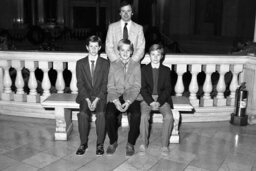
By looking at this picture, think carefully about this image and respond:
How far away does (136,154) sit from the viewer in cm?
427

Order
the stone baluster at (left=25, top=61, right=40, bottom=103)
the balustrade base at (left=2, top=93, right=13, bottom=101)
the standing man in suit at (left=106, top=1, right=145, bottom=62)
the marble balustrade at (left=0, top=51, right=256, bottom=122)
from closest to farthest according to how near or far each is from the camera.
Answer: the standing man in suit at (left=106, top=1, right=145, bottom=62) < the marble balustrade at (left=0, top=51, right=256, bottom=122) < the stone baluster at (left=25, top=61, right=40, bottom=103) < the balustrade base at (left=2, top=93, right=13, bottom=101)

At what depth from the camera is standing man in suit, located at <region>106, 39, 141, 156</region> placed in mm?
4262

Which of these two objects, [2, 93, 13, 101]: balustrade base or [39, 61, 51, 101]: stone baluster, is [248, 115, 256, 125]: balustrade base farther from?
[2, 93, 13, 101]: balustrade base

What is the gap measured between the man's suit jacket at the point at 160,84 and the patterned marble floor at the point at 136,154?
2.54 feet

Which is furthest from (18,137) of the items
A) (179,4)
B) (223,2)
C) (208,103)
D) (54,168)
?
(179,4)

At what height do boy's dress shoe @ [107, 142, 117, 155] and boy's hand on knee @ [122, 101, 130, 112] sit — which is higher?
boy's hand on knee @ [122, 101, 130, 112]

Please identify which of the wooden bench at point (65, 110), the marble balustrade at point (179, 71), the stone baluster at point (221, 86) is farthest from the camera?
the stone baluster at point (221, 86)

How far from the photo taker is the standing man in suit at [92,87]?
14.2ft

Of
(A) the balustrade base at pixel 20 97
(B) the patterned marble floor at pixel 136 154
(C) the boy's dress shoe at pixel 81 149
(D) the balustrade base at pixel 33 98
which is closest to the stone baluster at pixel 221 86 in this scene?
(B) the patterned marble floor at pixel 136 154

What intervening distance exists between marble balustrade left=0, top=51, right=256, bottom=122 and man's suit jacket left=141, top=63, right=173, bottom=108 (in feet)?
2.84

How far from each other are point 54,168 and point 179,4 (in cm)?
1653

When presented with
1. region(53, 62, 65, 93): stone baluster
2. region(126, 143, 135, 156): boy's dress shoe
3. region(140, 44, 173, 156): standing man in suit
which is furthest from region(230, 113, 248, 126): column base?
region(53, 62, 65, 93): stone baluster

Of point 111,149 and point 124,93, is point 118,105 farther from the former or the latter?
point 111,149

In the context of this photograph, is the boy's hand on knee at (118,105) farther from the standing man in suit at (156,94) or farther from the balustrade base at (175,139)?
the balustrade base at (175,139)
